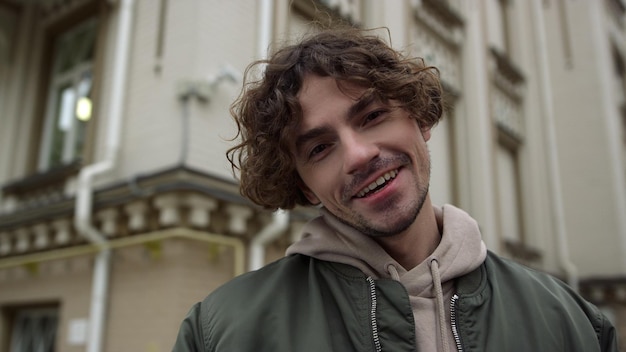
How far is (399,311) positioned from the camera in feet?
4.72

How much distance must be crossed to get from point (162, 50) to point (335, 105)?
3.70 meters

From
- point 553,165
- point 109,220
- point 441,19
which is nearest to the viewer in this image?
point 109,220

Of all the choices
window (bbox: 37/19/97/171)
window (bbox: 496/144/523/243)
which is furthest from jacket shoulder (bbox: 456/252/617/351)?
window (bbox: 496/144/523/243)

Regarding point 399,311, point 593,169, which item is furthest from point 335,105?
point 593,169

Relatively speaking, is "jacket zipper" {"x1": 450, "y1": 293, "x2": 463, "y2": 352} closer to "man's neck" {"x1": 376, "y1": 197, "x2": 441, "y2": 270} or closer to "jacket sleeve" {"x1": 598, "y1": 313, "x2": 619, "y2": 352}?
"man's neck" {"x1": 376, "y1": 197, "x2": 441, "y2": 270}

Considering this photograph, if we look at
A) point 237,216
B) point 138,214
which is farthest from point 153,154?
point 237,216

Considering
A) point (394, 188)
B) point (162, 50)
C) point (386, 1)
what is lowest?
point (394, 188)

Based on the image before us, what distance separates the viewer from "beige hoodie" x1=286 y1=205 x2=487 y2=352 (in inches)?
58.2

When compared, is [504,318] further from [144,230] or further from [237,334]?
[144,230]

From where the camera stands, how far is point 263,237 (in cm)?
466

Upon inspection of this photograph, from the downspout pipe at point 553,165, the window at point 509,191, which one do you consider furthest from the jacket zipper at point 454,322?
the downspout pipe at point 553,165

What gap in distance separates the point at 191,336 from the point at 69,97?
5.50 m

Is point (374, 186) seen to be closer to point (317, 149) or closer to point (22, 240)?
point (317, 149)

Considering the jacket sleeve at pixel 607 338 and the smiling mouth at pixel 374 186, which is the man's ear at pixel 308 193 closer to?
the smiling mouth at pixel 374 186
